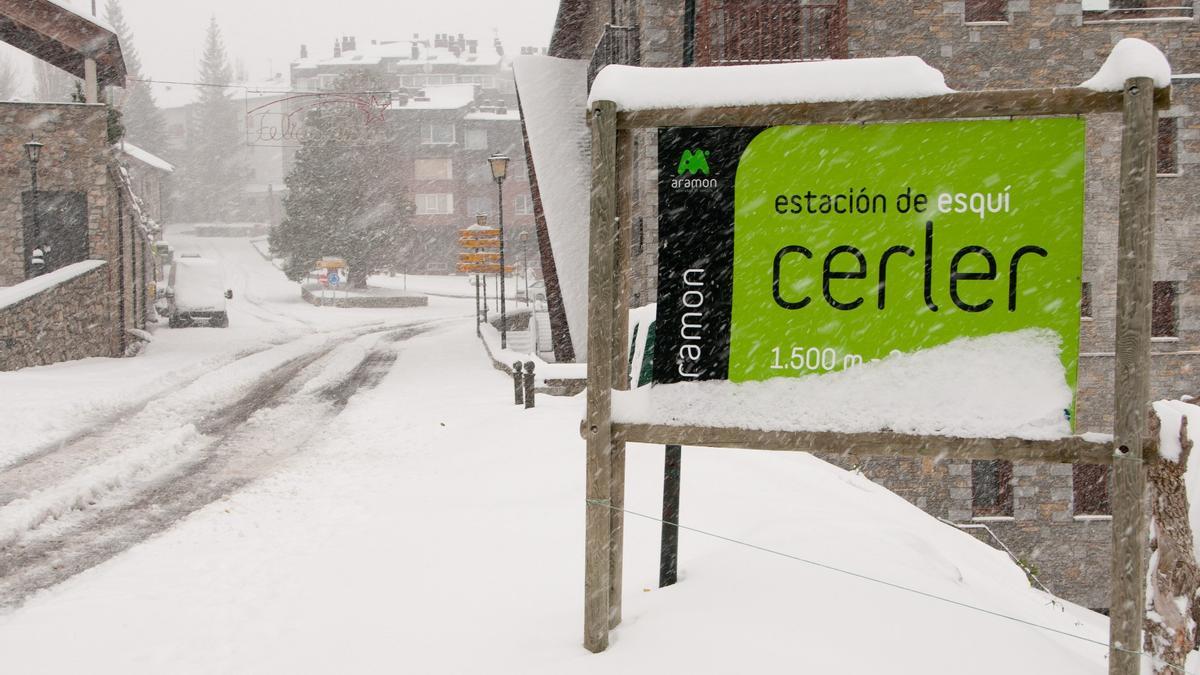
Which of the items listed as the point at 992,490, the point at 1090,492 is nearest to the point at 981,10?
the point at 992,490

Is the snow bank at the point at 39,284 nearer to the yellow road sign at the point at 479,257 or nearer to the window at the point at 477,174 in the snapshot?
the yellow road sign at the point at 479,257

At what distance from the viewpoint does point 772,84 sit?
360cm

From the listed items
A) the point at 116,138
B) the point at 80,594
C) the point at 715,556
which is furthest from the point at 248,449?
the point at 116,138

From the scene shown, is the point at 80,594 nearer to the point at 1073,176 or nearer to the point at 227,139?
the point at 1073,176

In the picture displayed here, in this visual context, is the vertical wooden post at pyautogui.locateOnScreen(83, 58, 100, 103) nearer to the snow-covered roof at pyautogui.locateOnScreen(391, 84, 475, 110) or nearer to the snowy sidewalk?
the snowy sidewalk

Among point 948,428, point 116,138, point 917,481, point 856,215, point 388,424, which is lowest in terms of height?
point 917,481

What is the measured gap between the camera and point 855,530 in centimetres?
572

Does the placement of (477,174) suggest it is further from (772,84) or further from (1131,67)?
(1131,67)

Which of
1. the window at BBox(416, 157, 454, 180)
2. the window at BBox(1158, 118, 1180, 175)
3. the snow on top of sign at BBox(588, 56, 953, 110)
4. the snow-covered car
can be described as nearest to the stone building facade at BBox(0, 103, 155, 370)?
the snow-covered car

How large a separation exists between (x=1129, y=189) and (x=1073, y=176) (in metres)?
0.20

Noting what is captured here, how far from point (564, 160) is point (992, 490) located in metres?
10.6

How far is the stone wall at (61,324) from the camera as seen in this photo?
57.1 ft

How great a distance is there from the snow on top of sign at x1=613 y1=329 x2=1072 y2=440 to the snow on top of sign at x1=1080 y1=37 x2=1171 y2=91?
3.00 feet

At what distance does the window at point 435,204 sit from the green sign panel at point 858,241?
60.9m
